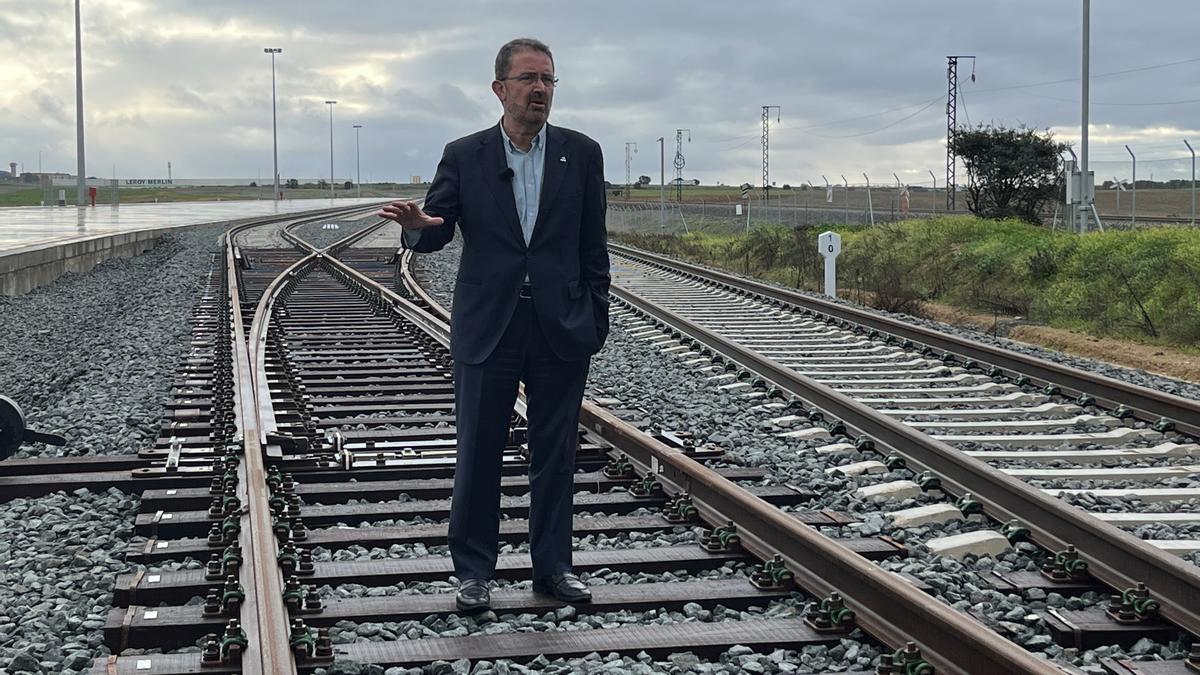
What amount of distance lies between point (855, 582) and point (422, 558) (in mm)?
1705

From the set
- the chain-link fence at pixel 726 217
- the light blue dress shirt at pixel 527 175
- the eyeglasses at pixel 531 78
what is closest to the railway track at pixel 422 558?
the light blue dress shirt at pixel 527 175

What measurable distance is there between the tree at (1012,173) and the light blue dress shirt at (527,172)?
2961 centimetres

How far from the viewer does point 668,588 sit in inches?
206

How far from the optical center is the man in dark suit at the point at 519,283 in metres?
4.89

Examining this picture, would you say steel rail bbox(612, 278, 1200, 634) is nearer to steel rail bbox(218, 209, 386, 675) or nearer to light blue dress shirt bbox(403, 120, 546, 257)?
light blue dress shirt bbox(403, 120, 546, 257)

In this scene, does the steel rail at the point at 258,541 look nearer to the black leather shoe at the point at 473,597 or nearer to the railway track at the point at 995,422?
the black leather shoe at the point at 473,597

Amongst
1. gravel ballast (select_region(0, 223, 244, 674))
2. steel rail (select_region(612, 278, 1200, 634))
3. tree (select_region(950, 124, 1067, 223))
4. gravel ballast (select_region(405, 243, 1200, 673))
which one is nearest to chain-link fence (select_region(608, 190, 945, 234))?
tree (select_region(950, 124, 1067, 223))

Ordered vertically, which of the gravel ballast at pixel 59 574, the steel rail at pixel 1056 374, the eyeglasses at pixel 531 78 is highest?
the eyeglasses at pixel 531 78

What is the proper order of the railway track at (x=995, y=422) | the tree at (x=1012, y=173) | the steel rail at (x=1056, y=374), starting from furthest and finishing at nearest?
the tree at (x=1012, y=173)
the steel rail at (x=1056, y=374)
the railway track at (x=995, y=422)

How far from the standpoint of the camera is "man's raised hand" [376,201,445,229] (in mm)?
4621

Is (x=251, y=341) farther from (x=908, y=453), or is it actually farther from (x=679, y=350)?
(x=908, y=453)

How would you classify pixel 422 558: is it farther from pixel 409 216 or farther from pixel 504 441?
pixel 409 216

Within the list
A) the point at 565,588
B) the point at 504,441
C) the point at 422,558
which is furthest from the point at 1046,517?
the point at 422,558

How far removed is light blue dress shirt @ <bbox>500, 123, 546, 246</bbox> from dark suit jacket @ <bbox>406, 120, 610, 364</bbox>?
0.10 feet
